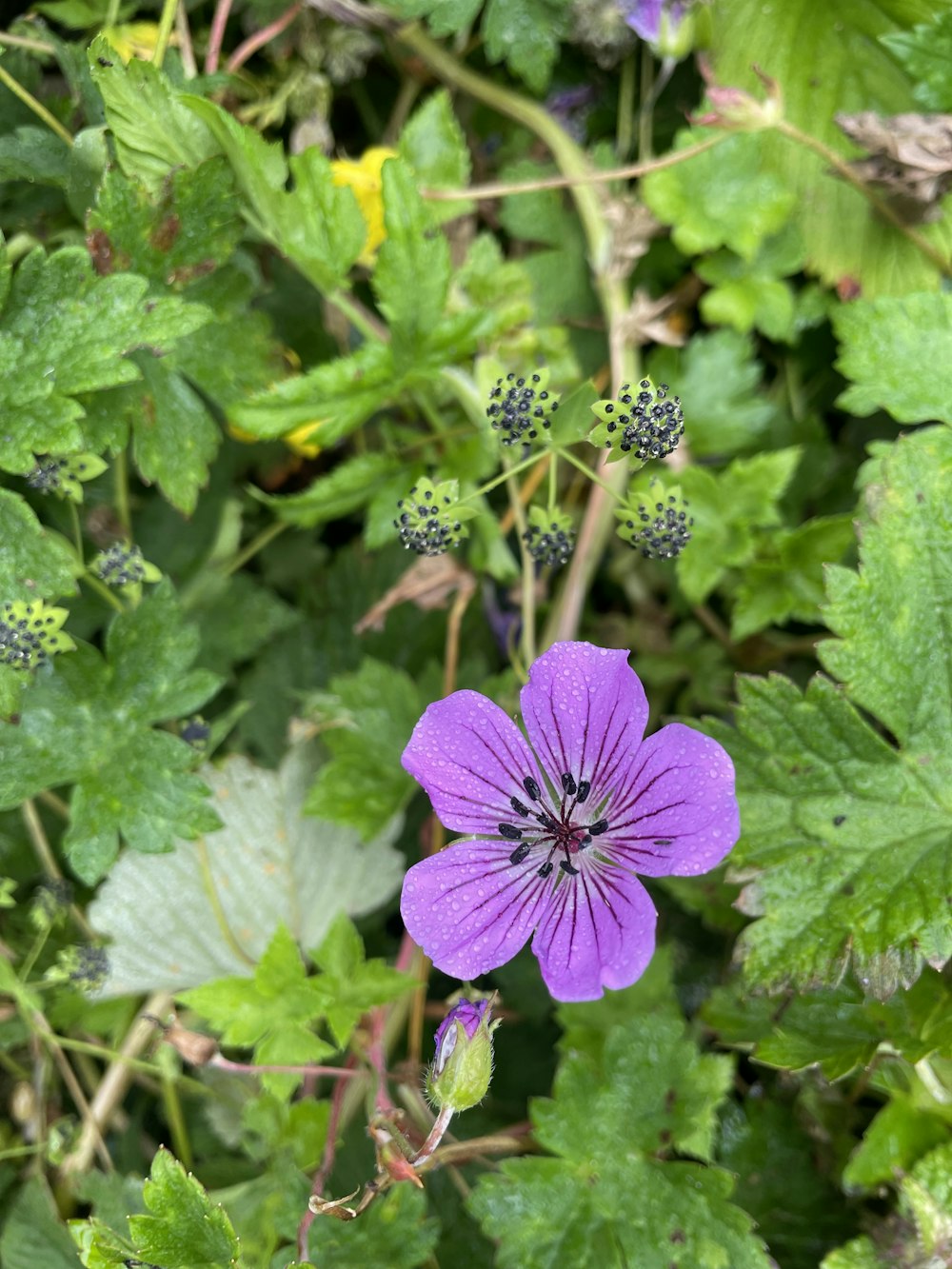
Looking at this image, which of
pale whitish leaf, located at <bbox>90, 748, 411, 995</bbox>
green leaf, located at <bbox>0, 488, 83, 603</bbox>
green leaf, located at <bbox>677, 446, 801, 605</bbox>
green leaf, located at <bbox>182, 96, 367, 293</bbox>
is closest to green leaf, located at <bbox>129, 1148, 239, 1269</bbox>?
pale whitish leaf, located at <bbox>90, 748, 411, 995</bbox>

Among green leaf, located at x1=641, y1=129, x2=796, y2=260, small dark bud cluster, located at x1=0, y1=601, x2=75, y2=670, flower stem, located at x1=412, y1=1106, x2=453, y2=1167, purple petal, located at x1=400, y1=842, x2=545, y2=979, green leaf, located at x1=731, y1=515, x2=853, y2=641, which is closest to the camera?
flower stem, located at x1=412, y1=1106, x2=453, y2=1167

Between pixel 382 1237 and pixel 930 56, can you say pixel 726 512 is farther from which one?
pixel 382 1237

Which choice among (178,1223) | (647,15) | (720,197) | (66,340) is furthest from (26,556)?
(647,15)

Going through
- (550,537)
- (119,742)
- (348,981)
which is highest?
(550,537)

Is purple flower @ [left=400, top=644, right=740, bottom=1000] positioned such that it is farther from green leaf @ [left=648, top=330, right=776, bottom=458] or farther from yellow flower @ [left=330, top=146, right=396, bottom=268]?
yellow flower @ [left=330, top=146, right=396, bottom=268]

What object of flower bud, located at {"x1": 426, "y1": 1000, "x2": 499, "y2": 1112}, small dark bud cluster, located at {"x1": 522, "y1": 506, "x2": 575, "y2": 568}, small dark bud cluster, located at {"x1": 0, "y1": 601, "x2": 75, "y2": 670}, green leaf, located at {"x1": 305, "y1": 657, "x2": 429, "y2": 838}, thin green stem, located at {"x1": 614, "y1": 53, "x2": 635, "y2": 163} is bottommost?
green leaf, located at {"x1": 305, "y1": 657, "x2": 429, "y2": 838}

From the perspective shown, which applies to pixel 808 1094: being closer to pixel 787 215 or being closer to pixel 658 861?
pixel 658 861

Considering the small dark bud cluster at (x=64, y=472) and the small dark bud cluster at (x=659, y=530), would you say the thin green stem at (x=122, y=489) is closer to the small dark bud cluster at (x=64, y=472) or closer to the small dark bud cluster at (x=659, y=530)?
the small dark bud cluster at (x=64, y=472)

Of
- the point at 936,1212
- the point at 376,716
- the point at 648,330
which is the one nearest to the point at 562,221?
the point at 648,330
